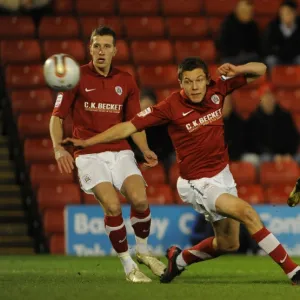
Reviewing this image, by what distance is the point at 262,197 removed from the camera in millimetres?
12156

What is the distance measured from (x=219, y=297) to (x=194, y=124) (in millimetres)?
1550

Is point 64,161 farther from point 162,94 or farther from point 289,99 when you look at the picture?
point 289,99

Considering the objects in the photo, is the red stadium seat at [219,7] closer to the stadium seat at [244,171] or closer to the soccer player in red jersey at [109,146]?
the stadium seat at [244,171]

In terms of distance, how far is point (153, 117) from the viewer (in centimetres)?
757

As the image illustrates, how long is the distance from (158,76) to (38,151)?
2.12 meters

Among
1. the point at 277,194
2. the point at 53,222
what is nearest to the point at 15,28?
the point at 53,222

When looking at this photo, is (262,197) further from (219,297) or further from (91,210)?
(219,297)

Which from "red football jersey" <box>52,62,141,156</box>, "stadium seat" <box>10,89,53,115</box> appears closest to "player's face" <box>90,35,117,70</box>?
"red football jersey" <box>52,62,141,156</box>

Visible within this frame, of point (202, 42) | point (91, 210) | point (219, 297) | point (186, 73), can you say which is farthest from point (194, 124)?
point (202, 42)

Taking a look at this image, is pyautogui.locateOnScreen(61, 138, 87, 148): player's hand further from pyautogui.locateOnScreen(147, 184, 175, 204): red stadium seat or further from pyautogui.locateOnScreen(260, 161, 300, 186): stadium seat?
pyautogui.locateOnScreen(260, 161, 300, 186): stadium seat

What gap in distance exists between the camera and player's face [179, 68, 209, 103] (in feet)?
24.7

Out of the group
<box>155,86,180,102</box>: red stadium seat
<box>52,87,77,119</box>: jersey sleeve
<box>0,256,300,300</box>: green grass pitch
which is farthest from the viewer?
<box>155,86,180,102</box>: red stadium seat

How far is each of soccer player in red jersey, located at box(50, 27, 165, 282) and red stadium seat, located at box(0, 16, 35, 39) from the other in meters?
5.83

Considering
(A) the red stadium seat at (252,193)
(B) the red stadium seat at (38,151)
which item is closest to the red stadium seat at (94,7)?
(B) the red stadium seat at (38,151)
